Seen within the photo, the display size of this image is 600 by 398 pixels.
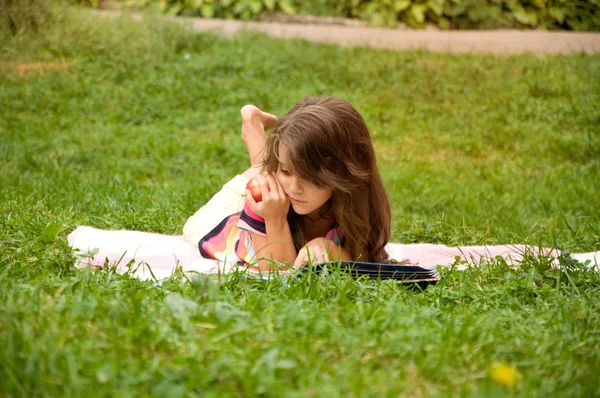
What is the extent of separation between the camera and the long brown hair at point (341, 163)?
10.5 ft

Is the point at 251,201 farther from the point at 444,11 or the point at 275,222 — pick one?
the point at 444,11

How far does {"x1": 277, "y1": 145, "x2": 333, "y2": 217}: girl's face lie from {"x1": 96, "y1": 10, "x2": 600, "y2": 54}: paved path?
718 cm

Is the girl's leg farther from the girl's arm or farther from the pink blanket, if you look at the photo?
the girl's arm

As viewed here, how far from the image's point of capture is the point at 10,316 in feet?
6.97

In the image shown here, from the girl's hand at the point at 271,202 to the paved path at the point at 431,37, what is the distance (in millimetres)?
7177

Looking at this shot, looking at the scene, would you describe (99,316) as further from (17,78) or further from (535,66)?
(535,66)

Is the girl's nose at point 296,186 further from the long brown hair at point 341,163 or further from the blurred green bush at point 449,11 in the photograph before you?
the blurred green bush at point 449,11

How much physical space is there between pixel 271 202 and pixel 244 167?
3011mm

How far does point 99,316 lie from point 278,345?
551mm

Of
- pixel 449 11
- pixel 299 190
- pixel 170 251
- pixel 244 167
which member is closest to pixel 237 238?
pixel 170 251

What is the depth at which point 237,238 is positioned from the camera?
12.3ft

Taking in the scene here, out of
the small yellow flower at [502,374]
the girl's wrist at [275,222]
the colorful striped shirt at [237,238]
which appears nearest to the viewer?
the small yellow flower at [502,374]

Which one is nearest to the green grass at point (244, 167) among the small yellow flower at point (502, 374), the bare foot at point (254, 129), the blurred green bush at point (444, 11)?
the small yellow flower at point (502, 374)

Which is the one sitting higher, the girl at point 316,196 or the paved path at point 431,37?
the girl at point 316,196
